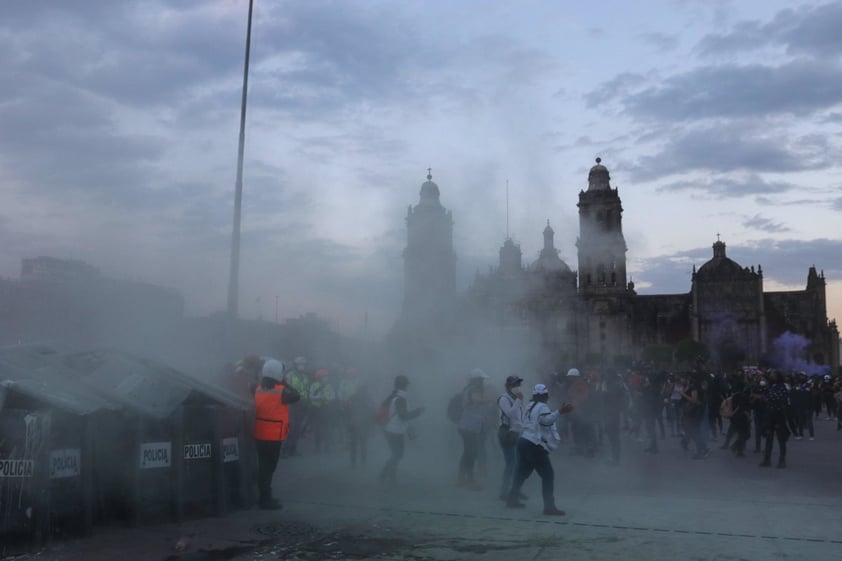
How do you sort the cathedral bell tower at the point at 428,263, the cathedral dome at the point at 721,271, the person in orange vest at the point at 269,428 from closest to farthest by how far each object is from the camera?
the person in orange vest at the point at 269,428 → the cathedral bell tower at the point at 428,263 → the cathedral dome at the point at 721,271

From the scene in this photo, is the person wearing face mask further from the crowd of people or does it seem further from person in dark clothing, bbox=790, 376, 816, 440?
person in dark clothing, bbox=790, 376, 816, 440

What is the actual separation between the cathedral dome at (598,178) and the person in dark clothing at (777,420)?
67376mm

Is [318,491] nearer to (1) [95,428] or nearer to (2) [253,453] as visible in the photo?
(2) [253,453]

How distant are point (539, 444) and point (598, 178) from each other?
74.2 meters

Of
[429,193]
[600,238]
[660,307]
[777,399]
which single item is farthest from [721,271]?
[777,399]

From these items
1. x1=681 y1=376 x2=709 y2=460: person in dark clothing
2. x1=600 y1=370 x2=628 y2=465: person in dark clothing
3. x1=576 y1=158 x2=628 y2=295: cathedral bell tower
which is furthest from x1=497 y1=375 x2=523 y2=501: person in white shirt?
x1=576 y1=158 x2=628 y2=295: cathedral bell tower

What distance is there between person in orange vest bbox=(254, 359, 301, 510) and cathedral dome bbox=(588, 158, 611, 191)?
7286cm

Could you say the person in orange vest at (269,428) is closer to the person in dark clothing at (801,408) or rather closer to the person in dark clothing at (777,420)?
the person in dark clothing at (777,420)

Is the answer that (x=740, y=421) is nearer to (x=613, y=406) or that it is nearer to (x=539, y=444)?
(x=613, y=406)

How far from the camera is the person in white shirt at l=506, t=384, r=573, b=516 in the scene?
8312 mm

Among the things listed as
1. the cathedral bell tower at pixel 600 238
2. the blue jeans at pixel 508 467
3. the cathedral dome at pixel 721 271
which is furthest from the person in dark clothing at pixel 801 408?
the cathedral dome at pixel 721 271

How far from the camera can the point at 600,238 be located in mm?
75312

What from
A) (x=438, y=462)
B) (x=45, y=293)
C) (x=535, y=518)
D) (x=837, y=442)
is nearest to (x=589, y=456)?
(x=438, y=462)

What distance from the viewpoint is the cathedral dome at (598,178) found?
258ft
